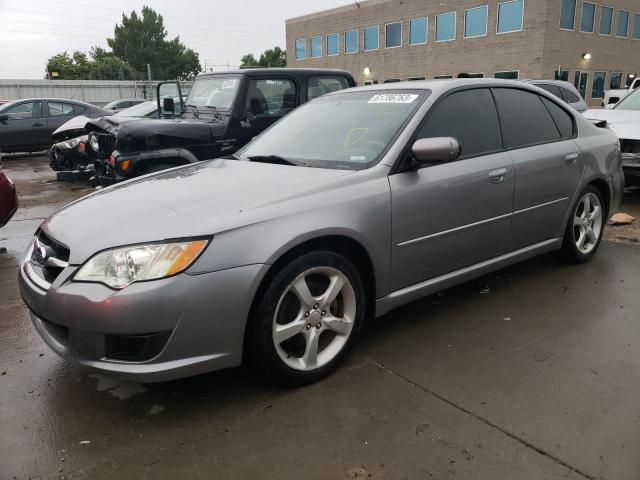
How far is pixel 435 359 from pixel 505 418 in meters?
0.64

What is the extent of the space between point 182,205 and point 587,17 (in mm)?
35014

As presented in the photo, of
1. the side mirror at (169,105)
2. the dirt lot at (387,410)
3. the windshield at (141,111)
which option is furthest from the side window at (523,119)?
the windshield at (141,111)

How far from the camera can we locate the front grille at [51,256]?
258 centimetres

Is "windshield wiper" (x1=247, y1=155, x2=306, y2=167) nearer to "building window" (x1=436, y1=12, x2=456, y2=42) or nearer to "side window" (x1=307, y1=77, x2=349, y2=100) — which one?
"side window" (x1=307, y1=77, x2=349, y2=100)

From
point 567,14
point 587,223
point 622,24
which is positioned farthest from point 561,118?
point 622,24

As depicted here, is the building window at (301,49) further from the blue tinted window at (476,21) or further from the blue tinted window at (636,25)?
the blue tinted window at (636,25)

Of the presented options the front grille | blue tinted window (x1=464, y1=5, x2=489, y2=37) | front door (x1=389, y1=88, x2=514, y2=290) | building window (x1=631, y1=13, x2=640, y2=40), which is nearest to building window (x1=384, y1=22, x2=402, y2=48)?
blue tinted window (x1=464, y1=5, x2=489, y2=37)

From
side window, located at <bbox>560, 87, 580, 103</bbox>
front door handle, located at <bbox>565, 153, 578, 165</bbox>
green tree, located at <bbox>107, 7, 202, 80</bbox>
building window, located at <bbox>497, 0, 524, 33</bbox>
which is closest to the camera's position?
front door handle, located at <bbox>565, 153, 578, 165</bbox>

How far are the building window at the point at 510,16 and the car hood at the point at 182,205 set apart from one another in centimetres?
3059

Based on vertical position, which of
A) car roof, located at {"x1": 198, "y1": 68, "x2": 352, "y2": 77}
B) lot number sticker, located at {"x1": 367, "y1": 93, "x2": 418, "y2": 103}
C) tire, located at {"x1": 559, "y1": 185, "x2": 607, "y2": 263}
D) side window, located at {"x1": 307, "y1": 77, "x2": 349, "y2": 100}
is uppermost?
car roof, located at {"x1": 198, "y1": 68, "x2": 352, "y2": 77}

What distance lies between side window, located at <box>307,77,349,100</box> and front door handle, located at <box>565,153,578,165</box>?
3.62 meters

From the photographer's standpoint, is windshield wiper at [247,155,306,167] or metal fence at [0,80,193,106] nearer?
windshield wiper at [247,155,306,167]

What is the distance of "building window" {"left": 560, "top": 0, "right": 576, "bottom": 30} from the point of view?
28797 millimetres

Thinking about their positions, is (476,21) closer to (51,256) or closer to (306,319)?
(306,319)
